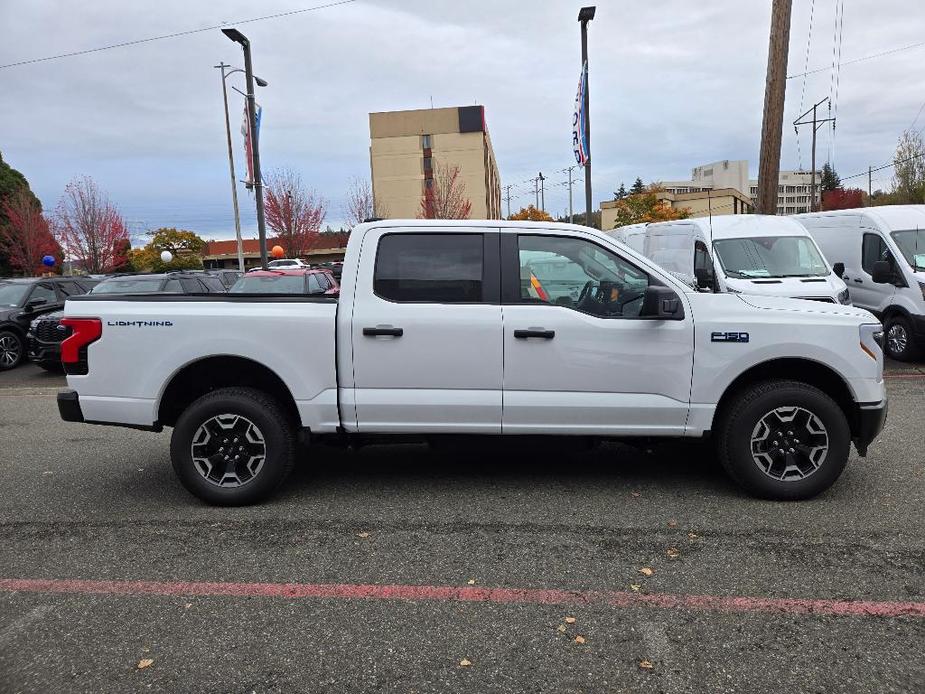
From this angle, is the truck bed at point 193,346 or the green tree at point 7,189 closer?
the truck bed at point 193,346

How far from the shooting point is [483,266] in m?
4.72

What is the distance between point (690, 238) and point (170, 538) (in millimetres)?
9813

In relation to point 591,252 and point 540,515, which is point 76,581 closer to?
point 540,515

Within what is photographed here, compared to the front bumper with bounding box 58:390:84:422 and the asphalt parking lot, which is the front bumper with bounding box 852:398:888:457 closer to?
the asphalt parking lot

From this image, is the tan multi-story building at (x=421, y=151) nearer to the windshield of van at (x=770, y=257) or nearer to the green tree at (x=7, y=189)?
the green tree at (x=7, y=189)

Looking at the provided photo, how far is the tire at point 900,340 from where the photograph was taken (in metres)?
10.3

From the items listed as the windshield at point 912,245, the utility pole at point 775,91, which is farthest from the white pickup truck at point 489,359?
the utility pole at point 775,91

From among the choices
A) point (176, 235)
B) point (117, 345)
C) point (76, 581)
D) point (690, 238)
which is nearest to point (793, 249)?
point (690, 238)

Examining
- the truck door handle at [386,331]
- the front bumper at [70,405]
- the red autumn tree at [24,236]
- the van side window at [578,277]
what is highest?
the red autumn tree at [24,236]

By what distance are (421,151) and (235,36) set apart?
2669 inches

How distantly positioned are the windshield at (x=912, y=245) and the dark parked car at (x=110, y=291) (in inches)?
404

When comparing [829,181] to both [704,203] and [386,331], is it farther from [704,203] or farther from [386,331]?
[386,331]

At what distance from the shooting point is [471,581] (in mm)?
3691

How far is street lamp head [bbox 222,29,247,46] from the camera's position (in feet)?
56.2
